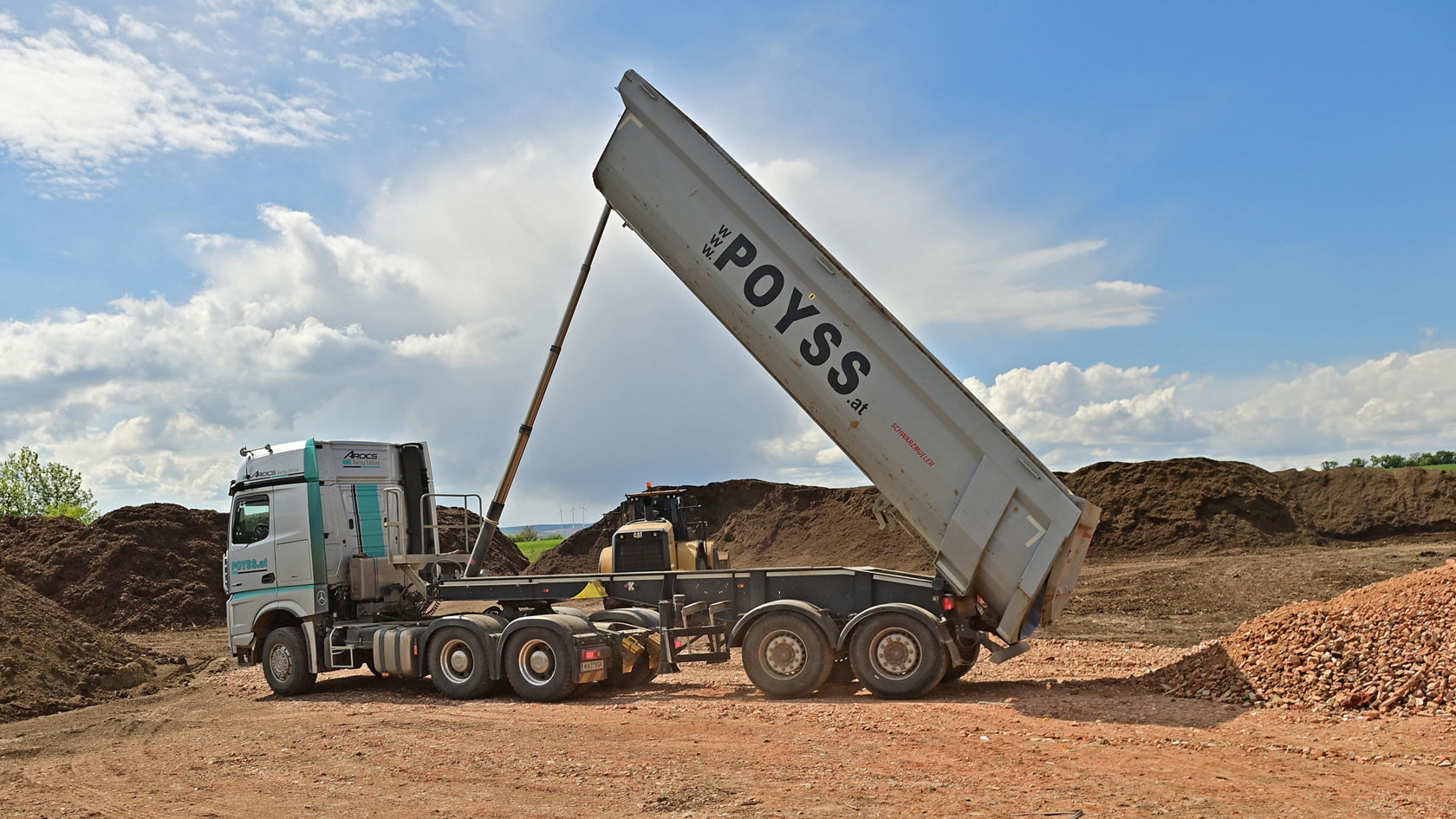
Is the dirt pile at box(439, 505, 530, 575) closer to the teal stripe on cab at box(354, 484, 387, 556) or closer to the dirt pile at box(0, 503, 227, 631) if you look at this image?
the dirt pile at box(0, 503, 227, 631)

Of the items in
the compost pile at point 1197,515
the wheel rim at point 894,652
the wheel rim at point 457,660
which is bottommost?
the wheel rim at point 894,652

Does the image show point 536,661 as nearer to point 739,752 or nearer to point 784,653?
point 784,653

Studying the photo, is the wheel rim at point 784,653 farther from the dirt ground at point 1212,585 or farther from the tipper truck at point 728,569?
the dirt ground at point 1212,585

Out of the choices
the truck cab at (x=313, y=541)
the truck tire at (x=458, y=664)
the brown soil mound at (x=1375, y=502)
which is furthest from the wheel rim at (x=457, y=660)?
the brown soil mound at (x=1375, y=502)

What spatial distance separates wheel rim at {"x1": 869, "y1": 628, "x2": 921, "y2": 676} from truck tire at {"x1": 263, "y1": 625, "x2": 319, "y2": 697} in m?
7.80

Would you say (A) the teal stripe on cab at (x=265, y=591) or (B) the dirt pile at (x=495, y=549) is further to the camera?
(B) the dirt pile at (x=495, y=549)

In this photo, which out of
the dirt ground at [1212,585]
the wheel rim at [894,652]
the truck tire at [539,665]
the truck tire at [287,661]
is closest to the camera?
the wheel rim at [894,652]

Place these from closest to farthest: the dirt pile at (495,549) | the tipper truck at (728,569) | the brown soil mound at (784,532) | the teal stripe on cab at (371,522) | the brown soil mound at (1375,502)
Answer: the tipper truck at (728,569) < the teal stripe on cab at (371,522) < the brown soil mound at (1375,502) < the dirt pile at (495,549) < the brown soil mound at (784,532)

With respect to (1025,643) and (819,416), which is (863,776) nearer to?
(1025,643)

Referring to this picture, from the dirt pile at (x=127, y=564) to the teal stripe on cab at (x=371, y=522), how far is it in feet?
53.3

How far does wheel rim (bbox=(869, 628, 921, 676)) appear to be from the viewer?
38.7ft

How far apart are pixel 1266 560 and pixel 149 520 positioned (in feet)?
105

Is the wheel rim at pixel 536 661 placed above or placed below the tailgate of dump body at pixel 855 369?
below

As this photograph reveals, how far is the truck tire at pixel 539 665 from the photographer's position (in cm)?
1258
